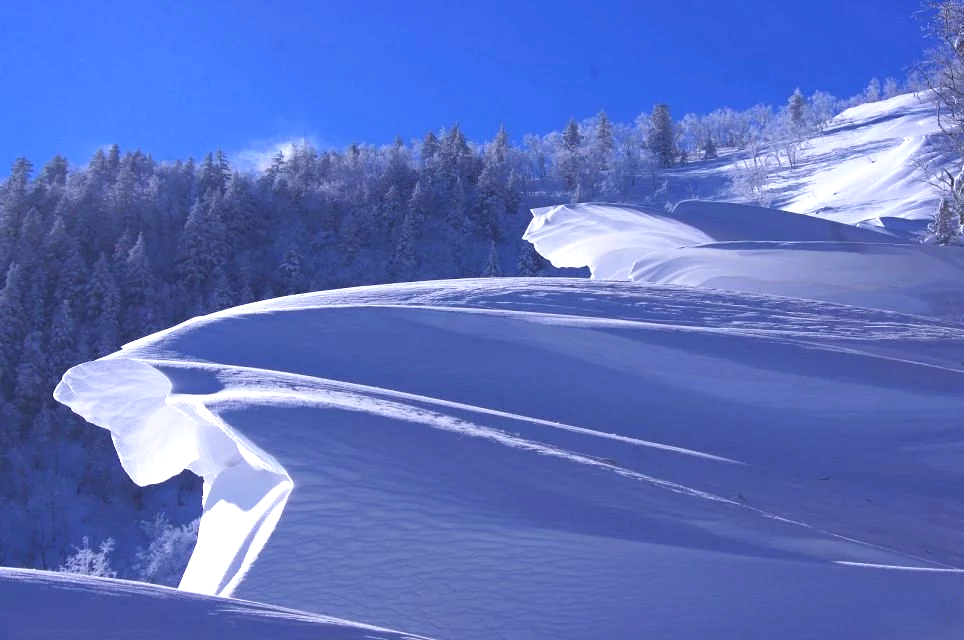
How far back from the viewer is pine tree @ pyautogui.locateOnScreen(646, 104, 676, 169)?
80938 mm

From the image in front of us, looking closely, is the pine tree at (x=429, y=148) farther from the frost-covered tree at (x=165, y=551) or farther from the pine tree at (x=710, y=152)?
the frost-covered tree at (x=165, y=551)

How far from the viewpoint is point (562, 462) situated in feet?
9.98

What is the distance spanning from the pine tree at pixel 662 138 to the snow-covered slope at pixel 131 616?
267 ft

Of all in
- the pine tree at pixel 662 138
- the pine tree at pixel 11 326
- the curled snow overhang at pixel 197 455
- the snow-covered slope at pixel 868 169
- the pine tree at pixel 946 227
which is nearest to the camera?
the curled snow overhang at pixel 197 455

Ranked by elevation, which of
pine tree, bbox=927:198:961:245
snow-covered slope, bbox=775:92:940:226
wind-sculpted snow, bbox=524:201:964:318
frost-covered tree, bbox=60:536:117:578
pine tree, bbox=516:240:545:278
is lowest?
frost-covered tree, bbox=60:536:117:578

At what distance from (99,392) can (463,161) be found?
6804 centimetres

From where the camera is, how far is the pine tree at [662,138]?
8094cm

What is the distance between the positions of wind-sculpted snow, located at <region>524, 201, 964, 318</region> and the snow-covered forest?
22503 millimetres

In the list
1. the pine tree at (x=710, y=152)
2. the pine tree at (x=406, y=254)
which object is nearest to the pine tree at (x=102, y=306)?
the pine tree at (x=406, y=254)

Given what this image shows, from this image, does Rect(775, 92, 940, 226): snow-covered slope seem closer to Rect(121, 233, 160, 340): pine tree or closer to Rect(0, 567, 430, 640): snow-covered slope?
Rect(0, 567, 430, 640): snow-covered slope

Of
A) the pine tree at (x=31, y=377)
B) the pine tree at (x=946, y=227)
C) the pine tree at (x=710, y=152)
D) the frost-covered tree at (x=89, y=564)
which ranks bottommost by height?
the frost-covered tree at (x=89, y=564)


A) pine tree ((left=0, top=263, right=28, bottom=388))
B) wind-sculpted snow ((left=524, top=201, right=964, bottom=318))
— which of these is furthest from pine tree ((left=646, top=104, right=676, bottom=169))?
wind-sculpted snow ((left=524, top=201, right=964, bottom=318))

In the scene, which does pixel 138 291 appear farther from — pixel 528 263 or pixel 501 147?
pixel 501 147

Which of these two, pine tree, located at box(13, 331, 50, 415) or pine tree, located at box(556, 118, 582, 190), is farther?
pine tree, located at box(556, 118, 582, 190)
